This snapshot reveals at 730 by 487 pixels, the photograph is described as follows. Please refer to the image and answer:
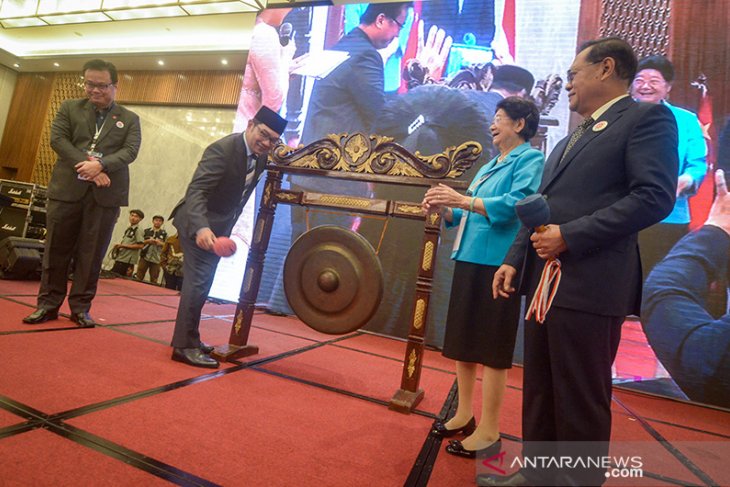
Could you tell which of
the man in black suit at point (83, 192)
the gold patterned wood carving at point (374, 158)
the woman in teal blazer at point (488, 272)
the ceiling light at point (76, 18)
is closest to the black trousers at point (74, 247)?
the man in black suit at point (83, 192)

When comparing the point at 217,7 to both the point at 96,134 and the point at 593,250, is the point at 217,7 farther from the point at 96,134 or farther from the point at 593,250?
the point at 593,250

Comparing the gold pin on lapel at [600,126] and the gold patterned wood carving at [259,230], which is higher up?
the gold pin on lapel at [600,126]

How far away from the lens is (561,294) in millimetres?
1100

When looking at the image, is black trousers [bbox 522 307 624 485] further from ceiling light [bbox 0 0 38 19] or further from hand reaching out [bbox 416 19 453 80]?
A: ceiling light [bbox 0 0 38 19]

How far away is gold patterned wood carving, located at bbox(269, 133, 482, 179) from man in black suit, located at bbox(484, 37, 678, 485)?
108 centimetres

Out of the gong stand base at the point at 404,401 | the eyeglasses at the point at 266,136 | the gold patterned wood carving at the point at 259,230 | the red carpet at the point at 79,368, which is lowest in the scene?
the red carpet at the point at 79,368

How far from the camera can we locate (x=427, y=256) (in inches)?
93.2

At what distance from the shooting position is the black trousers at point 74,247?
2.85 meters

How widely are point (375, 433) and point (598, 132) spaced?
4.72 ft

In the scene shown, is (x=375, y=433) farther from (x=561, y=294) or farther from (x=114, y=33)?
(x=114, y=33)

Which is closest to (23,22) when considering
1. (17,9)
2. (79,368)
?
(17,9)

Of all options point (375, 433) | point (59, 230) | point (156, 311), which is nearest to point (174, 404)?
point (375, 433)

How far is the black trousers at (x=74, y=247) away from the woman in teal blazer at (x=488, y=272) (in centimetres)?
243

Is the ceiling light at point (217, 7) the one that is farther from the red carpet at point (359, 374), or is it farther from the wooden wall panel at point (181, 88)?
the red carpet at point (359, 374)
